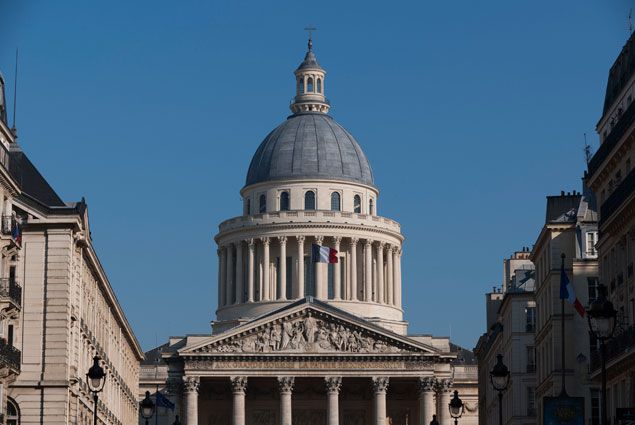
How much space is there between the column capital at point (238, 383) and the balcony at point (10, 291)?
8046 centimetres

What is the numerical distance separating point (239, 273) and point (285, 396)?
79.5 ft

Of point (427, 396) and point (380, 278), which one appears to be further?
point (380, 278)

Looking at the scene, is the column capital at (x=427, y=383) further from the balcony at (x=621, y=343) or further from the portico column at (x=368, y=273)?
the balcony at (x=621, y=343)

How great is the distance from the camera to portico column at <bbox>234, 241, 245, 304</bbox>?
169000 mm

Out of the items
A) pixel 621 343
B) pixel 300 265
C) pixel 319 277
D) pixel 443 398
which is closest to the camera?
pixel 621 343

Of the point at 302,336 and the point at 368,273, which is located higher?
the point at 368,273

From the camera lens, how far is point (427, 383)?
148875 mm

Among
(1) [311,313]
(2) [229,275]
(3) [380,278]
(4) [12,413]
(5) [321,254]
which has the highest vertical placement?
(2) [229,275]

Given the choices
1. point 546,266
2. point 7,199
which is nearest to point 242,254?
point 546,266

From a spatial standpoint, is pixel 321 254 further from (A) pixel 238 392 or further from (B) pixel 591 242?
(B) pixel 591 242

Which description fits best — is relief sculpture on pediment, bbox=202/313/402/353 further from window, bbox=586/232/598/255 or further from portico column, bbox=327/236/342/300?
window, bbox=586/232/598/255

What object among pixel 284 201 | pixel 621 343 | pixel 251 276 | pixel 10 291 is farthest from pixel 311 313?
pixel 621 343

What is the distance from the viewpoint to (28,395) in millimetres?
70938

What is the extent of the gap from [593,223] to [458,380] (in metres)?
75.5
